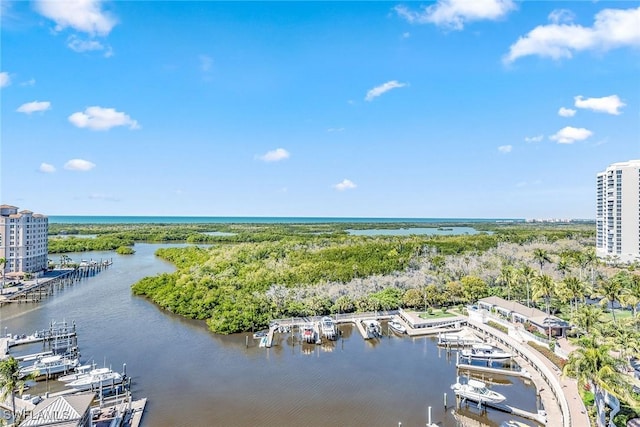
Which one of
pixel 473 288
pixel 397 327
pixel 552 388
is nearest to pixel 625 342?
pixel 552 388

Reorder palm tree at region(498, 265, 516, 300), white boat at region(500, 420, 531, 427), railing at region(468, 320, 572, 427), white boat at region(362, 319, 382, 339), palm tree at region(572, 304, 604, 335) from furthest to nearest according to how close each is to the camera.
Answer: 1. palm tree at region(498, 265, 516, 300)
2. white boat at region(362, 319, 382, 339)
3. palm tree at region(572, 304, 604, 335)
4. railing at region(468, 320, 572, 427)
5. white boat at region(500, 420, 531, 427)

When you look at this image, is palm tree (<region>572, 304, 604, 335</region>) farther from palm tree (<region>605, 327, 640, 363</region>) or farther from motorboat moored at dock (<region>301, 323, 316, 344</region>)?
motorboat moored at dock (<region>301, 323, 316, 344</region>)

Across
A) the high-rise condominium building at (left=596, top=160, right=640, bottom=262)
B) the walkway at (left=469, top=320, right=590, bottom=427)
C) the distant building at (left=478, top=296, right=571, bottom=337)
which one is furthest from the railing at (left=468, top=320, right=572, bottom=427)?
the high-rise condominium building at (left=596, top=160, right=640, bottom=262)

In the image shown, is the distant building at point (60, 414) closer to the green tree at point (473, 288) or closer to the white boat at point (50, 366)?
the white boat at point (50, 366)

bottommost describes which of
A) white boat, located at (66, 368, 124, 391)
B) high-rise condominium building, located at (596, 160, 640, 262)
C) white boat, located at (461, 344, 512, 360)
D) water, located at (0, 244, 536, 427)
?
water, located at (0, 244, 536, 427)

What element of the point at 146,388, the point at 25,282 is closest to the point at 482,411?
the point at 146,388

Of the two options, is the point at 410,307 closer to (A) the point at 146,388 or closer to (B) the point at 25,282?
(A) the point at 146,388

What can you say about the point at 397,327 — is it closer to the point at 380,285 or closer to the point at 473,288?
the point at 380,285
